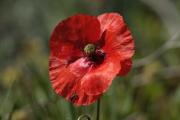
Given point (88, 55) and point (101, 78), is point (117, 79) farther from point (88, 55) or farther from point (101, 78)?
point (101, 78)

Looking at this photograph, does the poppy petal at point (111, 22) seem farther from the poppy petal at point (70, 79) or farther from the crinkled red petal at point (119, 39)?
the poppy petal at point (70, 79)

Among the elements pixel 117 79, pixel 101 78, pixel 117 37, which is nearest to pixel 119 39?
pixel 117 37

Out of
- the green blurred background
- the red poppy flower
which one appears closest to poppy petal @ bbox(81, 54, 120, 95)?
the red poppy flower

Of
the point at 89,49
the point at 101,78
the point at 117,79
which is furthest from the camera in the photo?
the point at 117,79

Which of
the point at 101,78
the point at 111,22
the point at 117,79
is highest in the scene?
the point at 111,22

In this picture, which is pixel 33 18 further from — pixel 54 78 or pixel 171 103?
pixel 54 78
